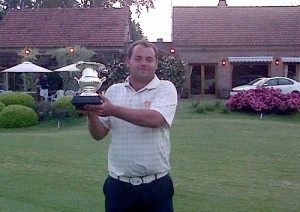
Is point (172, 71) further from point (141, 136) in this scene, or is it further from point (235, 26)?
point (141, 136)

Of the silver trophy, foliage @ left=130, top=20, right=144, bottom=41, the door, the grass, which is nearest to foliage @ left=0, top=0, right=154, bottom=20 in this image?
foliage @ left=130, top=20, right=144, bottom=41

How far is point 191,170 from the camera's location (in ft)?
39.5

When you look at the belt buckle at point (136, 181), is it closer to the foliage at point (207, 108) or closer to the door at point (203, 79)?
the foliage at point (207, 108)

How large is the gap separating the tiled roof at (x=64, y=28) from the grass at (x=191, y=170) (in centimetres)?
2101

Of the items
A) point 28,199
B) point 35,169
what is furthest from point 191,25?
point 28,199

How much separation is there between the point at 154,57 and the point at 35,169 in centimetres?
820

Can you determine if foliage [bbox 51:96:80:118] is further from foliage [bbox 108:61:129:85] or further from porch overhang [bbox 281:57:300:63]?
porch overhang [bbox 281:57:300:63]

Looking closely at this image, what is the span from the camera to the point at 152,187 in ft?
14.9

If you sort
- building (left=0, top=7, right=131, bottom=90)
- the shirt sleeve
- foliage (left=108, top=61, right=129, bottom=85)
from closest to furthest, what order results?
the shirt sleeve → foliage (left=108, top=61, right=129, bottom=85) → building (left=0, top=7, right=131, bottom=90)

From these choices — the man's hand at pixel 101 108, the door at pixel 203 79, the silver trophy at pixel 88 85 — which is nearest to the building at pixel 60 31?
the door at pixel 203 79

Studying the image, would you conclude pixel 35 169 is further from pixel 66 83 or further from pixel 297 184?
pixel 66 83

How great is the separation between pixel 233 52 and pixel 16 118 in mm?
19374

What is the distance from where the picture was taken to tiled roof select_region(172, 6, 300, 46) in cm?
4088

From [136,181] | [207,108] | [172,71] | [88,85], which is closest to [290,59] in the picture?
[172,71]
